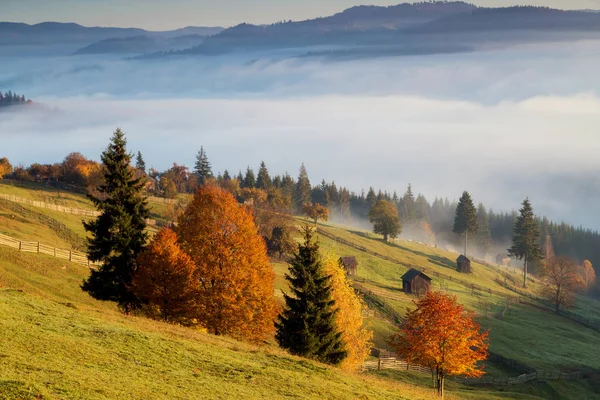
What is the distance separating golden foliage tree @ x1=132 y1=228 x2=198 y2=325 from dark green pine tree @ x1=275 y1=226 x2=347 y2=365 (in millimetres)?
7591

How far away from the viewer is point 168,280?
4469cm

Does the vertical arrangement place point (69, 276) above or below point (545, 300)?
above

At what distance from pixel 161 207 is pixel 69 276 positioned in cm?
8091

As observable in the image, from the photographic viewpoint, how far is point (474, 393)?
187 feet

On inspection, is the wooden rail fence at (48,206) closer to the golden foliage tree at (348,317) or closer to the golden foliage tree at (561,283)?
the golden foliage tree at (348,317)

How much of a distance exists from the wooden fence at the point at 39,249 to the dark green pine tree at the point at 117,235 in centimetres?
1207

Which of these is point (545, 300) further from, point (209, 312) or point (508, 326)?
point (209, 312)

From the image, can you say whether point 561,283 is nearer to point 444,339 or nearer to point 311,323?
point 444,339

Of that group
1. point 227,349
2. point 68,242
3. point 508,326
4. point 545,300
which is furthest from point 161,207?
point 227,349

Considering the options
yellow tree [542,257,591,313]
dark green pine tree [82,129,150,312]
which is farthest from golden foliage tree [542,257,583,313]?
dark green pine tree [82,129,150,312]

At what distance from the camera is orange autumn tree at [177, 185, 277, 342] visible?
4506 cm

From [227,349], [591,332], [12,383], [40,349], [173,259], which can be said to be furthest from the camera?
[591,332]

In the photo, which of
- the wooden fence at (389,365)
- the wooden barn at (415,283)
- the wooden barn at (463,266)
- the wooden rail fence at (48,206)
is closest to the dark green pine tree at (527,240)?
the wooden barn at (463,266)

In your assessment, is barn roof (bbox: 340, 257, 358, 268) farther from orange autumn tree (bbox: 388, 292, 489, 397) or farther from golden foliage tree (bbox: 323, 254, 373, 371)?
orange autumn tree (bbox: 388, 292, 489, 397)
